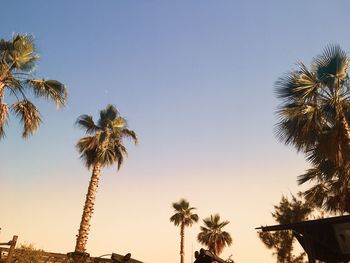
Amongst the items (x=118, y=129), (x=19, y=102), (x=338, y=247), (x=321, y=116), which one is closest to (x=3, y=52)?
(x=19, y=102)

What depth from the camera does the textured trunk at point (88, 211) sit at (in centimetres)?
1827

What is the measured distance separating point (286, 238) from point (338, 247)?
22452 millimetres

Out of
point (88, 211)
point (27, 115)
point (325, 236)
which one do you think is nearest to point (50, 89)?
point (27, 115)

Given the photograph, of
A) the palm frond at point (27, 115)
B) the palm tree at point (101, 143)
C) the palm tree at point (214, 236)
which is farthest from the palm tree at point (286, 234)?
the palm frond at point (27, 115)

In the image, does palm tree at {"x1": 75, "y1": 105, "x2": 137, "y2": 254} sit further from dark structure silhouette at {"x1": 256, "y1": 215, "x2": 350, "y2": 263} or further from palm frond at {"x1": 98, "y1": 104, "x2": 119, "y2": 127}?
dark structure silhouette at {"x1": 256, "y1": 215, "x2": 350, "y2": 263}

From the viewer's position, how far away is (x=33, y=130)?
14.0 m

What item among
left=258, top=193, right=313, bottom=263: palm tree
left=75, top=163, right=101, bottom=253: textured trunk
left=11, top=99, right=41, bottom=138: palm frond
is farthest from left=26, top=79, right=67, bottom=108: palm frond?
left=258, top=193, right=313, bottom=263: palm tree

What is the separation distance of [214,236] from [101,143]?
24.3m

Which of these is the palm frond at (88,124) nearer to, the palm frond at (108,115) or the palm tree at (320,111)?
the palm frond at (108,115)

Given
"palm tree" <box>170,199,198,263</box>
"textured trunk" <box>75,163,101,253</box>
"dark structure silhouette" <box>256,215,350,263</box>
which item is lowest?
"dark structure silhouette" <box>256,215,350,263</box>

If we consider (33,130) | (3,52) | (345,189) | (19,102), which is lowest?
(345,189)

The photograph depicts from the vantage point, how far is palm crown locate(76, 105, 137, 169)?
2280 centimetres

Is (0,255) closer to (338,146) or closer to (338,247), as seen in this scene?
(338,247)

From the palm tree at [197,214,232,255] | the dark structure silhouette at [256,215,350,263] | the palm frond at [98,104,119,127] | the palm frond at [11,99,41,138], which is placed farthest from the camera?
the palm tree at [197,214,232,255]
